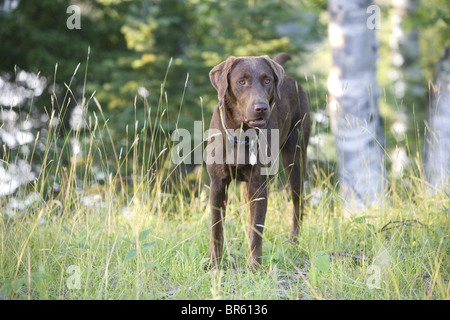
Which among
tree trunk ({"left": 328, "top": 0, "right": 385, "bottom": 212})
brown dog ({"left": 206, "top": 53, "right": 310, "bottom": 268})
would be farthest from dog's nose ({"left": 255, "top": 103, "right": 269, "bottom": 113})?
tree trunk ({"left": 328, "top": 0, "right": 385, "bottom": 212})

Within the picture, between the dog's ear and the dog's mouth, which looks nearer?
the dog's mouth

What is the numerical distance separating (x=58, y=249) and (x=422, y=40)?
1417 centimetres

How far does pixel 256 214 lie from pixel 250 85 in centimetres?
98

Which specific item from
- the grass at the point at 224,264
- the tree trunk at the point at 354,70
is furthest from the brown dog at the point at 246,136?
the tree trunk at the point at 354,70

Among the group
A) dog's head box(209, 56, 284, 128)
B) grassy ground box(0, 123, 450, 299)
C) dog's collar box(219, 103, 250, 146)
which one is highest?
dog's head box(209, 56, 284, 128)

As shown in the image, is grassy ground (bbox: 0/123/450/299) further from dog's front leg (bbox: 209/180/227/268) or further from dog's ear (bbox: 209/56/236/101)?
dog's ear (bbox: 209/56/236/101)

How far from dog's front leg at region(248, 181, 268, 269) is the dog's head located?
1.64ft

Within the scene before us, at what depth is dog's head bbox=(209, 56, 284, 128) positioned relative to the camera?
10.5 feet

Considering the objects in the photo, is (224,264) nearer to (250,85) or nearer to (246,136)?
(246,136)

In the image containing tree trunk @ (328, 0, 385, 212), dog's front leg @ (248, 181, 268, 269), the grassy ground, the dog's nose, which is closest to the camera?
the grassy ground

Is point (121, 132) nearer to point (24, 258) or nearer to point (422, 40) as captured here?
point (24, 258)

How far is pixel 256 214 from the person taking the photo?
11.2ft

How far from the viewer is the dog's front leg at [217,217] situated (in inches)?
133
